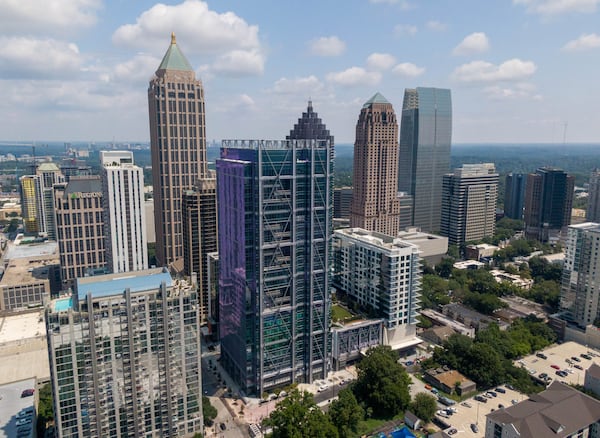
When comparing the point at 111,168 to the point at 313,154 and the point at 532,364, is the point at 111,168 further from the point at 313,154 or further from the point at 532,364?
the point at 532,364

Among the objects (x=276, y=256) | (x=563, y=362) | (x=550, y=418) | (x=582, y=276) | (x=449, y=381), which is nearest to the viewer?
(x=550, y=418)

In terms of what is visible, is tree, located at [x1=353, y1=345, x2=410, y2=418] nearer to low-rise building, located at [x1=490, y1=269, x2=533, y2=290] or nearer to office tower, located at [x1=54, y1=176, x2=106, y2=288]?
office tower, located at [x1=54, y1=176, x2=106, y2=288]

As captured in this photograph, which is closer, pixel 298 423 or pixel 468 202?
pixel 298 423

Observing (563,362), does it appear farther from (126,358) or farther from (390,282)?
(126,358)

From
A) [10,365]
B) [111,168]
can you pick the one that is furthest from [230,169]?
[10,365]

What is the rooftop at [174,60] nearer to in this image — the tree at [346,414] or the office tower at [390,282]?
the office tower at [390,282]

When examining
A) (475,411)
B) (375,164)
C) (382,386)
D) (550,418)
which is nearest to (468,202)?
(375,164)
